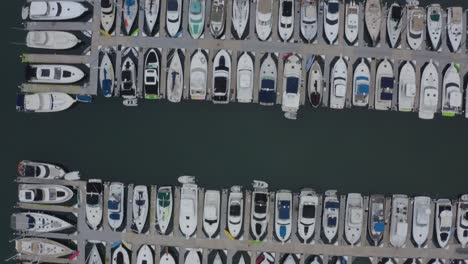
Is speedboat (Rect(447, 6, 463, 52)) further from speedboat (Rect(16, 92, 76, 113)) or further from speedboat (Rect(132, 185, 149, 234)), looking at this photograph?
speedboat (Rect(16, 92, 76, 113))

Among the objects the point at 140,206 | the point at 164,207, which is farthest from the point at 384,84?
the point at 140,206

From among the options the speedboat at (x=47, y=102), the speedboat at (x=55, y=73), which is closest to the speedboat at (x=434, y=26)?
the speedboat at (x=55, y=73)

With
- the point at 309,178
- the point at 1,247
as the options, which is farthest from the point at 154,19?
the point at 1,247

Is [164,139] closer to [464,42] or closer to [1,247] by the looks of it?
[1,247]

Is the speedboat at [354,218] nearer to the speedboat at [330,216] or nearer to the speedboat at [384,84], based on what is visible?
the speedboat at [330,216]

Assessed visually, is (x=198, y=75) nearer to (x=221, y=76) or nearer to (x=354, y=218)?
(x=221, y=76)

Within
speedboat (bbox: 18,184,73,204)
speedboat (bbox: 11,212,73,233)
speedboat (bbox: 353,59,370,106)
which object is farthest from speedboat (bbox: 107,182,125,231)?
speedboat (bbox: 353,59,370,106)
